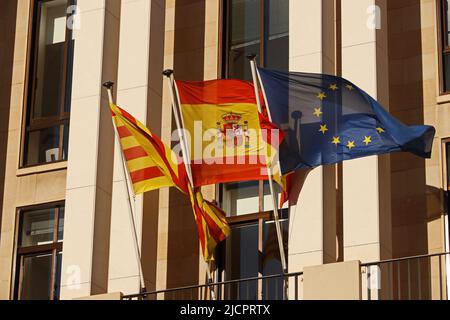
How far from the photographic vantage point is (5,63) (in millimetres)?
34906

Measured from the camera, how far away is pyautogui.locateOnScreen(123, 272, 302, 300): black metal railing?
28047 mm

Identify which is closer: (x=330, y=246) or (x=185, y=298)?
(x=330, y=246)

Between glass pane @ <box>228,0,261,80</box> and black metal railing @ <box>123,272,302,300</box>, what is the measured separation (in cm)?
459

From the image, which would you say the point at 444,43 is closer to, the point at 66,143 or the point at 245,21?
the point at 245,21

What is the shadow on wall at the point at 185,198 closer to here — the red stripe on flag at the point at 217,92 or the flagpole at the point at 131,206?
the flagpole at the point at 131,206

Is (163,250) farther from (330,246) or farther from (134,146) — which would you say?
(330,246)

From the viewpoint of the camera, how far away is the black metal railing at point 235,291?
92.0ft

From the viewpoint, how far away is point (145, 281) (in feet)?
96.7

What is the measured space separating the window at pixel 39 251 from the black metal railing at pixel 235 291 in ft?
10.9

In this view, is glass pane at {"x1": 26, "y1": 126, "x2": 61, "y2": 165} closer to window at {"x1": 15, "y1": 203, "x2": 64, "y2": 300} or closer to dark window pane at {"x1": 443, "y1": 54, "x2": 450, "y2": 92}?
window at {"x1": 15, "y1": 203, "x2": 64, "y2": 300}

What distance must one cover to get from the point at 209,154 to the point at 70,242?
10.8ft
